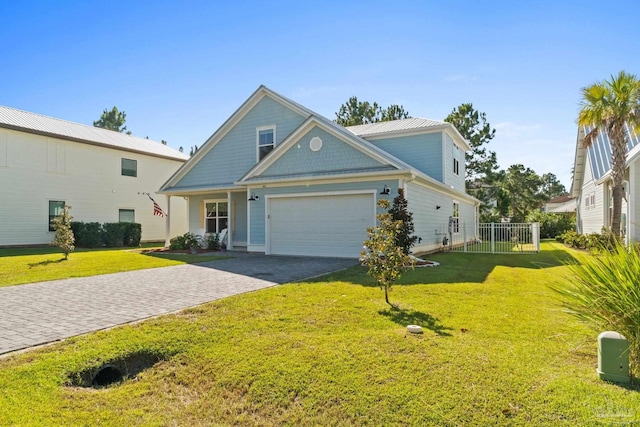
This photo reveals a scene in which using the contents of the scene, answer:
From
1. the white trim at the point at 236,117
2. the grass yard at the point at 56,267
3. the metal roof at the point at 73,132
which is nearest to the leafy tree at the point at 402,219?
the white trim at the point at 236,117

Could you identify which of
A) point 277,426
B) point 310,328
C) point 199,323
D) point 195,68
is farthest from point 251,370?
point 195,68

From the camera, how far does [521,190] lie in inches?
1673

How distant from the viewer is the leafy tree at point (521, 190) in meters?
40.7

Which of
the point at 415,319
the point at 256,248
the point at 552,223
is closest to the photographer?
the point at 415,319

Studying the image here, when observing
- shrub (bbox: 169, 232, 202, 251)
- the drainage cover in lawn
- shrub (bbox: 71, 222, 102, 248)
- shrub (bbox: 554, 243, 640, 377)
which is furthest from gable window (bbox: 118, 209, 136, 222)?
shrub (bbox: 554, 243, 640, 377)

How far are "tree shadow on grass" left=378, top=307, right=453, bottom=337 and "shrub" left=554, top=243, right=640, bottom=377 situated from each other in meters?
1.55

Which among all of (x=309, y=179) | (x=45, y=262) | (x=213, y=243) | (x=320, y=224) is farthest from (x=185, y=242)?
(x=309, y=179)

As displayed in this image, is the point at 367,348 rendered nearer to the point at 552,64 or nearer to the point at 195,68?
the point at 552,64

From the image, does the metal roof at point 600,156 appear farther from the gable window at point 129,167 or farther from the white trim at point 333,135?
the gable window at point 129,167

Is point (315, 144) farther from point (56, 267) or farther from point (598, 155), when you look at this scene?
point (598, 155)

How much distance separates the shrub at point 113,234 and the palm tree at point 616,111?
Answer: 23.9m

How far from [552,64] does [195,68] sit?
1219 centimetres

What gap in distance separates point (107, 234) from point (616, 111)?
25040mm

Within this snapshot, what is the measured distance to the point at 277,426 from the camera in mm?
3143
